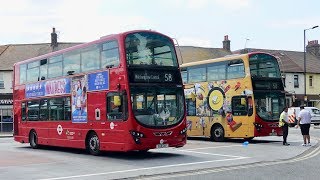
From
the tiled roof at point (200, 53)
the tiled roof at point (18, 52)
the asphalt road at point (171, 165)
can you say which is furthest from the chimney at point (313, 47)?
the asphalt road at point (171, 165)

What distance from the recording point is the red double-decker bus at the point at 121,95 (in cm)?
1541

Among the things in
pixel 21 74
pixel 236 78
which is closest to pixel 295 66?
pixel 236 78

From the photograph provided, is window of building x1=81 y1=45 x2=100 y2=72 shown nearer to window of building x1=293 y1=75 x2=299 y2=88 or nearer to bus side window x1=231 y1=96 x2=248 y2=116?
bus side window x1=231 y1=96 x2=248 y2=116

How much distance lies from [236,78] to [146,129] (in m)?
8.53

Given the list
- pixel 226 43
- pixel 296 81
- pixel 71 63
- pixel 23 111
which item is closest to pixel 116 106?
pixel 71 63

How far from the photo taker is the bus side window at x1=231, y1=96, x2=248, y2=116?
2234 cm

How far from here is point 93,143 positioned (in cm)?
1723

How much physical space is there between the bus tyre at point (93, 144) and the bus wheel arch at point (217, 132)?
838 centimetres

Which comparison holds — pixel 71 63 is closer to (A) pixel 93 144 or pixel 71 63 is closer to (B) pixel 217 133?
(A) pixel 93 144

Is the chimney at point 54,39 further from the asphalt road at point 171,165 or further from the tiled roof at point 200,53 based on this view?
the asphalt road at point 171,165

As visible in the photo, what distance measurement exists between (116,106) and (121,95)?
1.70 ft

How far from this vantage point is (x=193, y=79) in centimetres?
2569

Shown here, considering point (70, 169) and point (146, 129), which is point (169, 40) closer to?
point (146, 129)

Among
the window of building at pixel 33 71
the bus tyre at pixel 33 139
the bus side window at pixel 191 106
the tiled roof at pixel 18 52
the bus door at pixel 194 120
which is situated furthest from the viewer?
the tiled roof at pixel 18 52
